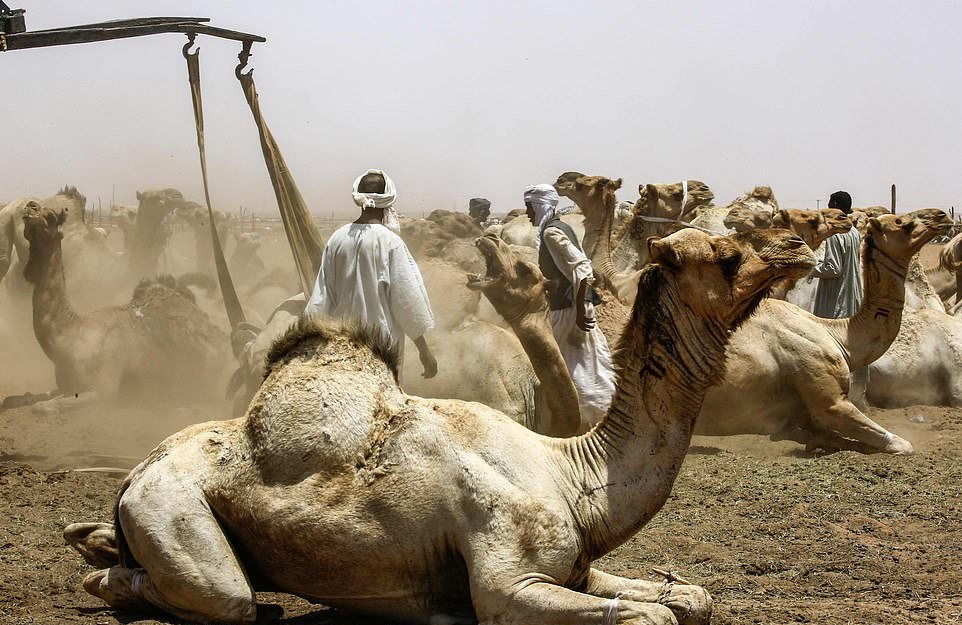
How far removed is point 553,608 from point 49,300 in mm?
9521

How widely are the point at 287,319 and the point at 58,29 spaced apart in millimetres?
3033

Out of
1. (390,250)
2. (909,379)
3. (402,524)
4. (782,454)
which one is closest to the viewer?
(402,524)

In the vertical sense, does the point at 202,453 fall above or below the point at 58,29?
below

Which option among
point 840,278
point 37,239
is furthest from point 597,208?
point 37,239

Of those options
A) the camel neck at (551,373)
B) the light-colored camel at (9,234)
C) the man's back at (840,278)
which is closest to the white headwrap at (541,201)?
the camel neck at (551,373)

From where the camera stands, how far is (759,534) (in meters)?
6.37

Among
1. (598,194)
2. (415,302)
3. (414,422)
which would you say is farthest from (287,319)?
(414,422)

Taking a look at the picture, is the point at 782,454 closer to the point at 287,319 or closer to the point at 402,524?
the point at 287,319

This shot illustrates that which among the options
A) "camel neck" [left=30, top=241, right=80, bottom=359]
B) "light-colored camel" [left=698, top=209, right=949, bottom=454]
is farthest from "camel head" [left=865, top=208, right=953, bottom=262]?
"camel neck" [left=30, top=241, right=80, bottom=359]

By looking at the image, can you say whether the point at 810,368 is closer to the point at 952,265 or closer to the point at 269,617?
the point at 269,617

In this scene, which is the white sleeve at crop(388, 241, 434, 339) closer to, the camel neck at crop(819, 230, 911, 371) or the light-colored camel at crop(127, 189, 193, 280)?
the camel neck at crop(819, 230, 911, 371)

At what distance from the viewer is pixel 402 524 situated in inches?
160

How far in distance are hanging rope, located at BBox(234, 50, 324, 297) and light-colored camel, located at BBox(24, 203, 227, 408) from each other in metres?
2.66

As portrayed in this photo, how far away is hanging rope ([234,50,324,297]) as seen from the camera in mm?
10211
